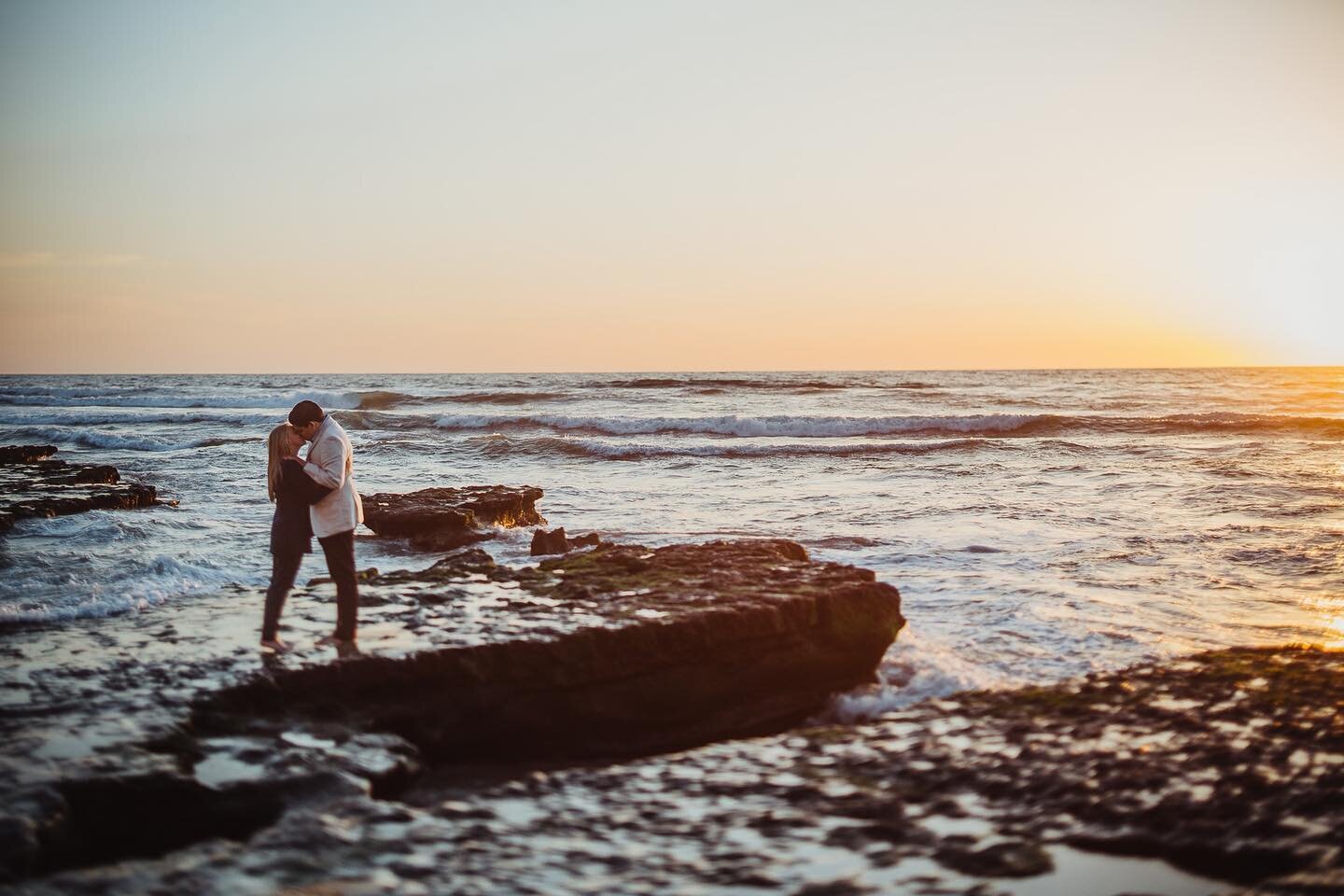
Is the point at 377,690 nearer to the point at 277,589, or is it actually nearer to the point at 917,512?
the point at 277,589

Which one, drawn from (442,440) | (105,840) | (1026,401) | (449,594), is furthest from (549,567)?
(1026,401)

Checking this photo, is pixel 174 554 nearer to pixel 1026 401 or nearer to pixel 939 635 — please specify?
pixel 939 635

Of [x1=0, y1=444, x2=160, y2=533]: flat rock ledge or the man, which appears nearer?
the man

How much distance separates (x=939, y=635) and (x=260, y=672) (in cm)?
478

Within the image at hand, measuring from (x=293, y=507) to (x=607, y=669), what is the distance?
2518 mm

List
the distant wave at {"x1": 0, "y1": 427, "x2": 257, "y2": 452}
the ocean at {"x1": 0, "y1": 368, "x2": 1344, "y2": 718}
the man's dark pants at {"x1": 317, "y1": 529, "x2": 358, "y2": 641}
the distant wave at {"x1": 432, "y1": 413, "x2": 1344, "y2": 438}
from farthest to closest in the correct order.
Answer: the distant wave at {"x1": 432, "y1": 413, "x2": 1344, "y2": 438} → the distant wave at {"x1": 0, "y1": 427, "x2": 257, "y2": 452} → the ocean at {"x1": 0, "y1": 368, "x2": 1344, "y2": 718} → the man's dark pants at {"x1": 317, "y1": 529, "x2": 358, "y2": 641}

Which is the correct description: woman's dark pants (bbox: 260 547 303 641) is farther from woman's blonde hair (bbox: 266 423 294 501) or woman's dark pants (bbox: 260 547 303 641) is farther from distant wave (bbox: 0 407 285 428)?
distant wave (bbox: 0 407 285 428)

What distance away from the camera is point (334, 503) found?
6379 mm

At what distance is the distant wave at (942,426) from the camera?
29.1 m

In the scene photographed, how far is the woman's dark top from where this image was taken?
622 centimetres

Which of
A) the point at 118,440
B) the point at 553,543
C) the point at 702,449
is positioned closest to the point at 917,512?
the point at 553,543

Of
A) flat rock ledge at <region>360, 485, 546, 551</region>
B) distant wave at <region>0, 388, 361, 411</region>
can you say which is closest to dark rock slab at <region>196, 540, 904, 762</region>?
flat rock ledge at <region>360, 485, 546, 551</region>

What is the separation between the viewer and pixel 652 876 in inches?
141

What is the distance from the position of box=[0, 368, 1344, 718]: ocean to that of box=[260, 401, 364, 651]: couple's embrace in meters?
1.59
